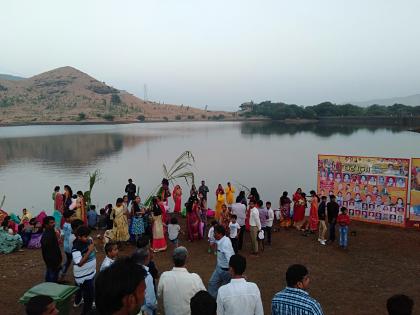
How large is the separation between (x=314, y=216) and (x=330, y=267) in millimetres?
2532

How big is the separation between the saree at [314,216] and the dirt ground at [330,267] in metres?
0.41

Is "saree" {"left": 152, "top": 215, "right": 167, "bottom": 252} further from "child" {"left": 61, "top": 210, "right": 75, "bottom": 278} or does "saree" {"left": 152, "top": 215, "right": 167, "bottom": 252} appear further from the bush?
the bush

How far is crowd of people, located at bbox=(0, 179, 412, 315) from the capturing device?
1982mm

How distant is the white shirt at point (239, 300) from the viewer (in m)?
3.65

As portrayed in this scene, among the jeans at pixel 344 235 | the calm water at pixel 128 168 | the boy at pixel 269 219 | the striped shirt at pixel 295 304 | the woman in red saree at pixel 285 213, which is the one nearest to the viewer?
the striped shirt at pixel 295 304

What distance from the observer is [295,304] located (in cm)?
319

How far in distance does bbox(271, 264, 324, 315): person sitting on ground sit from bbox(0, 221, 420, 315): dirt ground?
3.40 m

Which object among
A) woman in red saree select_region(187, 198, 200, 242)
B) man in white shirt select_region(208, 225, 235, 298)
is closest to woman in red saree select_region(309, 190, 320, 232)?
woman in red saree select_region(187, 198, 200, 242)

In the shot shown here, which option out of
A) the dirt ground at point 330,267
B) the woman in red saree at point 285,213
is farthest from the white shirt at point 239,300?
the woman in red saree at point 285,213

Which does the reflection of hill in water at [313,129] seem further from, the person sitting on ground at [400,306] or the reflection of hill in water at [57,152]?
the person sitting on ground at [400,306]

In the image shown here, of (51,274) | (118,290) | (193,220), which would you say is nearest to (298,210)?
(193,220)

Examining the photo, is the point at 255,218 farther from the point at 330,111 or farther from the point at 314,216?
the point at 330,111

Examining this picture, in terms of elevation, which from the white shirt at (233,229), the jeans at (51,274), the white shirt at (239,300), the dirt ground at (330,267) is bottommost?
the dirt ground at (330,267)

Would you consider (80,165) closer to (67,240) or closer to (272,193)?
(272,193)
